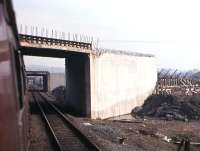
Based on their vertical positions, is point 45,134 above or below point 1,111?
below

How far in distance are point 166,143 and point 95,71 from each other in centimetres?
1190

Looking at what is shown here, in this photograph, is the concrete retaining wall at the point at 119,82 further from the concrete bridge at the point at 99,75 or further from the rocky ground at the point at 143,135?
the rocky ground at the point at 143,135

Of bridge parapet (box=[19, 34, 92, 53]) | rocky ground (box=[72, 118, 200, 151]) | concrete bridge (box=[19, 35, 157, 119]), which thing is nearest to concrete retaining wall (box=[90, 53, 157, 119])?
concrete bridge (box=[19, 35, 157, 119])

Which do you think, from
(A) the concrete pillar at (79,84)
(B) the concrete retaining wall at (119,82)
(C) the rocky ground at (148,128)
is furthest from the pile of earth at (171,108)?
(A) the concrete pillar at (79,84)

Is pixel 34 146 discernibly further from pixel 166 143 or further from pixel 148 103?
pixel 148 103

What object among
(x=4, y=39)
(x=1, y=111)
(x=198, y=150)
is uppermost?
(x=4, y=39)

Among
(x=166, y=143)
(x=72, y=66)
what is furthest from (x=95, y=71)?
(x=166, y=143)

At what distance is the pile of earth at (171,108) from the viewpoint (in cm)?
3884

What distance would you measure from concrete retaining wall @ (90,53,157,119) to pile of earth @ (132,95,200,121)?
1.30 metres

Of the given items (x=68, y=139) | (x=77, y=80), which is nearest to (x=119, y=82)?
(x=77, y=80)

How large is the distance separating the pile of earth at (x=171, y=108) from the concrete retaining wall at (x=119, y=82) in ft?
4.25

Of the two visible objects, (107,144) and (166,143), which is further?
(166,143)

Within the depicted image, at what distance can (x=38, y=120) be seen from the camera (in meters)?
27.8

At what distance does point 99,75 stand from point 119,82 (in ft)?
16.7
